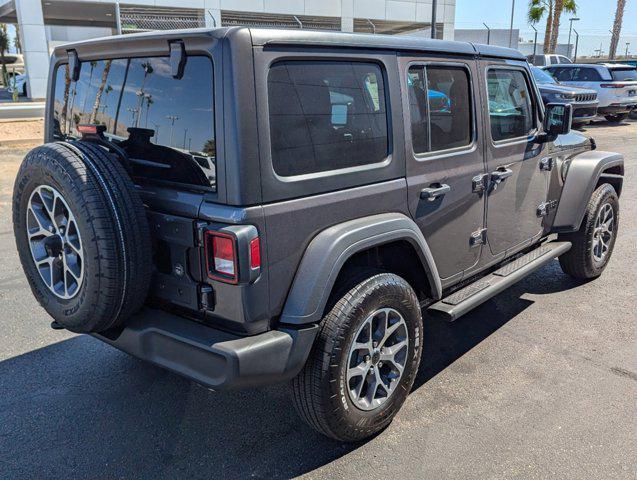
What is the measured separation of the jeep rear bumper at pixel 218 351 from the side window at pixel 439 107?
129 centimetres

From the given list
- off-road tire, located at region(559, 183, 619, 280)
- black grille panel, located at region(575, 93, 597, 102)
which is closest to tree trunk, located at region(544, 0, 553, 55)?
black grille panel, located at region(575, 93, 597, 102)

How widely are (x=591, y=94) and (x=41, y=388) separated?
53.4ft

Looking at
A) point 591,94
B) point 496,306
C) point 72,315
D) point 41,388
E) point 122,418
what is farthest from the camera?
point 591,94

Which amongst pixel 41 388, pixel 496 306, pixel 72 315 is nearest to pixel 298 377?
pixel 72 315

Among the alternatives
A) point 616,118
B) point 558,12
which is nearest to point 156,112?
point 616,118

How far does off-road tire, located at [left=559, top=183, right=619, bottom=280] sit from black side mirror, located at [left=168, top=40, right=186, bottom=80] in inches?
140

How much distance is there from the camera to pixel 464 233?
138 inches

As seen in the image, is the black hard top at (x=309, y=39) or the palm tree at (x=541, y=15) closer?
the black hard top at (x=309, y=39)

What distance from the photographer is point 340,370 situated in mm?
2674

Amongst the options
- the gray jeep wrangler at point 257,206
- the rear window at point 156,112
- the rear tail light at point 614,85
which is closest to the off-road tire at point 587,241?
the gray jeep wrangler at point 257,206

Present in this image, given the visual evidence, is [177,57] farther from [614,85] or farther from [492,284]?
[614,85]

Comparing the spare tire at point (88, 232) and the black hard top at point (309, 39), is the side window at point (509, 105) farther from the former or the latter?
the spare tire at point (88, 232)

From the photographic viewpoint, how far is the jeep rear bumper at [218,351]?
7.84ft

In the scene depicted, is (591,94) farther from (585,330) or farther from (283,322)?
(283,322)
